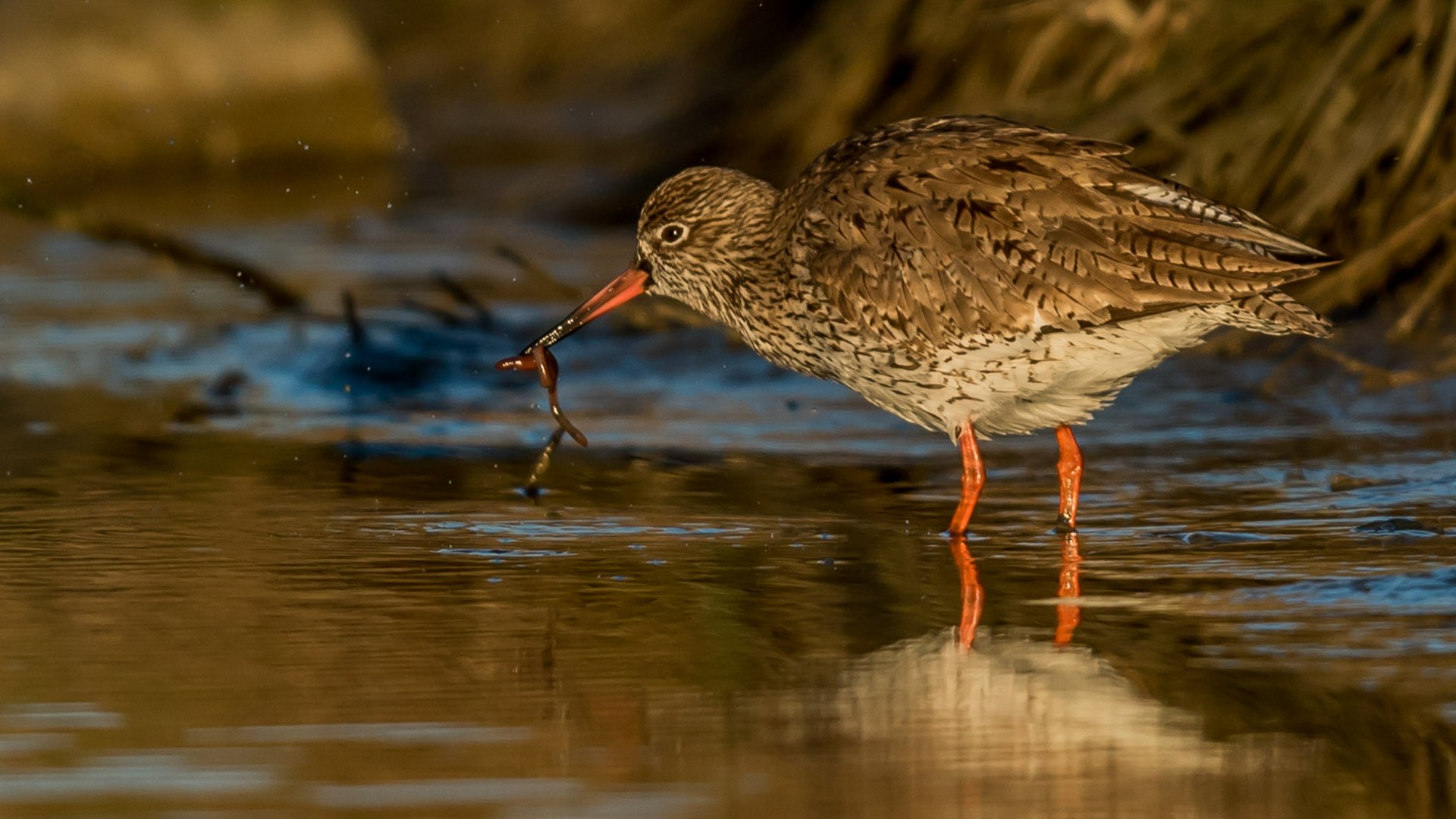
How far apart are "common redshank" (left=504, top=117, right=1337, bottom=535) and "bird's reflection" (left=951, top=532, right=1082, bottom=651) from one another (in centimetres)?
28

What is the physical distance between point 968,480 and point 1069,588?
1.02 m

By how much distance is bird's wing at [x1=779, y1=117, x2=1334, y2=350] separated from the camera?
6242 mm

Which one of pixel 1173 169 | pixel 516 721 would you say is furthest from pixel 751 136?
pixel 516 721

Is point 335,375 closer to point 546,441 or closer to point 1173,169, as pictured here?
point 546,441

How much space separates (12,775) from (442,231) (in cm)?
1040

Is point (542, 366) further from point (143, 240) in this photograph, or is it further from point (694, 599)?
point (143, 240)

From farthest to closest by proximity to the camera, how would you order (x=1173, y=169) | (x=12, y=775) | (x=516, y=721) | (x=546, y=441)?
(x=1173, y=169), (x=546, y=441), (x=516, y=721), (x=12, y=775)

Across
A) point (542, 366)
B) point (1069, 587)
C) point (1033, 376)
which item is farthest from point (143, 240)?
point (1069, 587)

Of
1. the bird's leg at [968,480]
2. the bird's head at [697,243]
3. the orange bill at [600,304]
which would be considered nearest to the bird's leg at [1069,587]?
the bird's leg at [968,480]

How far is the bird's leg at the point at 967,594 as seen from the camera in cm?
520

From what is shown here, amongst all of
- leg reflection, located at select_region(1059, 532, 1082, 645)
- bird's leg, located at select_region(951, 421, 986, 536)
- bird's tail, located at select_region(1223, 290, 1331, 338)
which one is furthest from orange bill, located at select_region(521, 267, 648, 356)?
bird's tail, located at select_region(1223, 290, 1331, 338)

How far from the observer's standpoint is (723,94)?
14688 mm

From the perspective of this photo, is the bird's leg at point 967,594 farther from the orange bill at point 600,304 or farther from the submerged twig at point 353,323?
the submerged twig at point 353,323

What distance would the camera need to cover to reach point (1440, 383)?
8.35m
